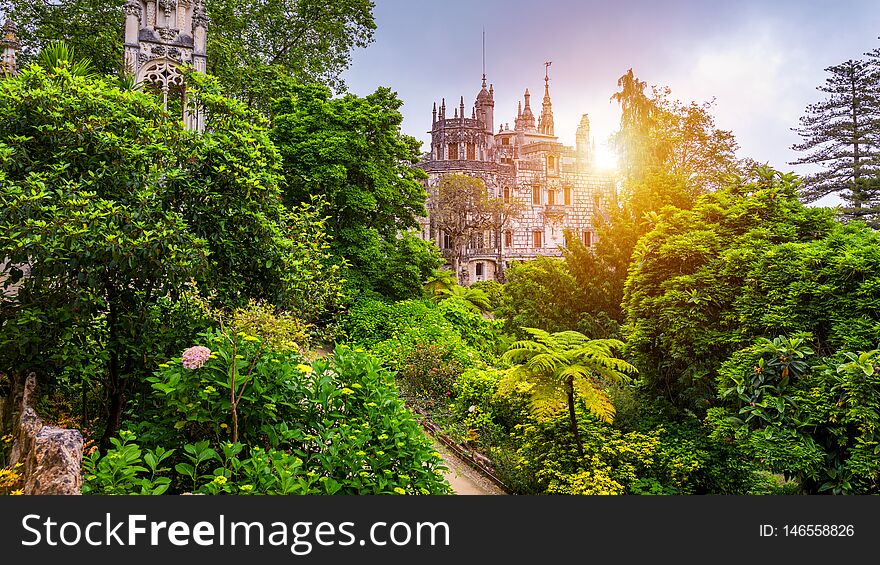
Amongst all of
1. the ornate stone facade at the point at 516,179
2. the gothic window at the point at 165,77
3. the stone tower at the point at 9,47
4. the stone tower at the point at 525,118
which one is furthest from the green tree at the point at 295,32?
the stone tower at the point at 525,118

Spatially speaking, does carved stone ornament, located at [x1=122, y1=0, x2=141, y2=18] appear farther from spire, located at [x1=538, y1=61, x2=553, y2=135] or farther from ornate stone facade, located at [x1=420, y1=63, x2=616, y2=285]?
spire, located at [x1=538, y1=61, x2=553, y2=135]

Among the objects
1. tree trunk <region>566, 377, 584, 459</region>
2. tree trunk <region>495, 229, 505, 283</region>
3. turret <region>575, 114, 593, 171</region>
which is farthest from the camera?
turret <region>575, 114, 593, 171</region>

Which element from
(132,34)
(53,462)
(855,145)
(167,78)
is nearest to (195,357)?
(53,462)

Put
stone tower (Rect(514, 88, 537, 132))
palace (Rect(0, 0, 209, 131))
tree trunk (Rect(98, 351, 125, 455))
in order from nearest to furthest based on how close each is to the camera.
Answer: tree trunk (Rect(98, 351, 125, 455)) < palace (Rect(0, 0, 209, 131)) < stone tower (Rect(514, 88, 537, 132))

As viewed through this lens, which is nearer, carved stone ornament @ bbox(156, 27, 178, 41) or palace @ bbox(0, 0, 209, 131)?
palace @ bbox(0, 0, 209, 131)

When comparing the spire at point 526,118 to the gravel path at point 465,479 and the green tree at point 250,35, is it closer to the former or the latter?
the green tree at point 250,35

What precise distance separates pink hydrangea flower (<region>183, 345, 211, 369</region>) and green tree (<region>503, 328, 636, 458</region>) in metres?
5.31

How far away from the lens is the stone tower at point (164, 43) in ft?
47.3

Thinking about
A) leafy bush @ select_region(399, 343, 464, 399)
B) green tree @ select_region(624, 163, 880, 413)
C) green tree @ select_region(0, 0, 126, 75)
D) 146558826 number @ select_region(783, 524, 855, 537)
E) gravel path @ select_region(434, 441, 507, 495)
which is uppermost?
green tree @ select_region(0, 0, 126, 75)

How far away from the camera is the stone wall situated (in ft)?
16.6

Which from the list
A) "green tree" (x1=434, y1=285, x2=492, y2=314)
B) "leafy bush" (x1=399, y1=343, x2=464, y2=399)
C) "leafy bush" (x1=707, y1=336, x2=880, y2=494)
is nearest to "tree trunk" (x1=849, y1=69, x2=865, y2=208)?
"green tree" (x1=434, y1=285, x2=492, y2=314)

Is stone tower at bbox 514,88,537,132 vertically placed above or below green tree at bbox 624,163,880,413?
above

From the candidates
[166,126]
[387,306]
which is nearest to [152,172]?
[166,126]

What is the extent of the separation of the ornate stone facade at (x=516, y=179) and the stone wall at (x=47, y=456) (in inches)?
1568
